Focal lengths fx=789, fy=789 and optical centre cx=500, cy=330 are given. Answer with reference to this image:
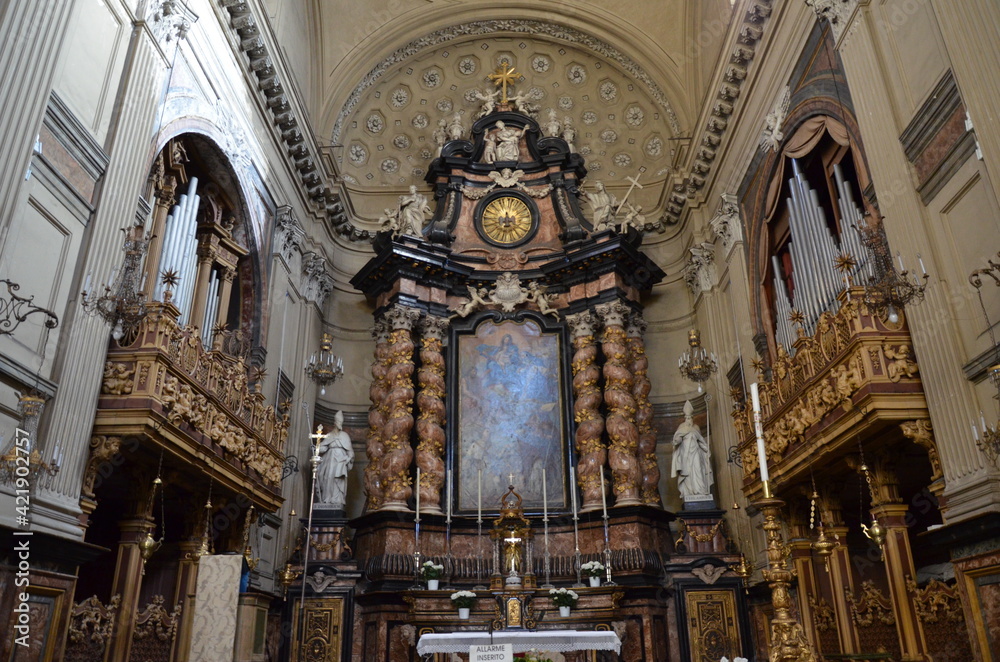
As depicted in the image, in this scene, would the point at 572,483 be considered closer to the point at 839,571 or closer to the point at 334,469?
the point at 334,469

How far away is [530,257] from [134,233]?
989 cm

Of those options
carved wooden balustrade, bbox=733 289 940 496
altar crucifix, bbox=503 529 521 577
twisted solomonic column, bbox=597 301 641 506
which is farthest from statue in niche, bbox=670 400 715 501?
carved wooden balustrade, bbox=733 289 940 496

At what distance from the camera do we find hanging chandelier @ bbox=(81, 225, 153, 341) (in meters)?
7.62

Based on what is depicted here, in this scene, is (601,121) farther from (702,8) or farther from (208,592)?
(208,592)

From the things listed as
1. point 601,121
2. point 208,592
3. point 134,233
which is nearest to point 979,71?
point 134,233

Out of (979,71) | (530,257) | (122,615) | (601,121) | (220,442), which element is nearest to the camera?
(979,71)

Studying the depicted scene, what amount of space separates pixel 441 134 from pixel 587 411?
791cm

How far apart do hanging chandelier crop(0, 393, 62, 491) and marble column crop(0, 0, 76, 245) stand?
1.40m

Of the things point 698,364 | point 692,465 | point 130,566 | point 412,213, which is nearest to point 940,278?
point 698,364

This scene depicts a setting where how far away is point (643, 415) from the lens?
15.1m

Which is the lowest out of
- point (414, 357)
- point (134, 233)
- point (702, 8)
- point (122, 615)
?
point (122, 615)

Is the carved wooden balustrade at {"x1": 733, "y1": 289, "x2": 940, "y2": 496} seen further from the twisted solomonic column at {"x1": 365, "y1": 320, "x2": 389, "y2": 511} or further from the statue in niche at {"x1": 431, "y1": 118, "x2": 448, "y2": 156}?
the statue in niche at {"x1": 431, "y1": 118, "x2": 448, "y2": 156}

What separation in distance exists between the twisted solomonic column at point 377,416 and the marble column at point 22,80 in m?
8.88

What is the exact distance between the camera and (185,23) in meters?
9.95
